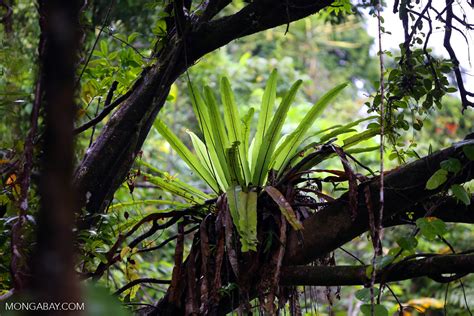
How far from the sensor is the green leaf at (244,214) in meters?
1.45

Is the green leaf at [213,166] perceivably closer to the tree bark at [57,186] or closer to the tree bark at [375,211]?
the tree bark at [375,211]

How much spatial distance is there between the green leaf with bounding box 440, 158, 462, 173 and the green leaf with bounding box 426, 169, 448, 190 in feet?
0.03

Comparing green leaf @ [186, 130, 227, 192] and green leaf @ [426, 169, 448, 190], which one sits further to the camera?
green leaf @ [186, 130, 227, 192]

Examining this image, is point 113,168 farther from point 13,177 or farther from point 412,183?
point 412,183

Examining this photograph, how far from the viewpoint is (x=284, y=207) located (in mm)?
1478

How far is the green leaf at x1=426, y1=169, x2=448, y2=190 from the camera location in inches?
49.6

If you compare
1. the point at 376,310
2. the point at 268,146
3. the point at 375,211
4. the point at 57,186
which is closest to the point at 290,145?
the point at 268,146

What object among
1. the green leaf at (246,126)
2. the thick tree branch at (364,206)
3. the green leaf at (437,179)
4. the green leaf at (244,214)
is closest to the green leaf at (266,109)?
the green leaf at (246,126)

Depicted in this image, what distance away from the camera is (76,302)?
35cm

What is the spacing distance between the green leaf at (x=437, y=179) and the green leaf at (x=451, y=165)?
0.4 inches

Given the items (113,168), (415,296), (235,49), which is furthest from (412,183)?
(235,49)

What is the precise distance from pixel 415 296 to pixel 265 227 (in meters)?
3.85

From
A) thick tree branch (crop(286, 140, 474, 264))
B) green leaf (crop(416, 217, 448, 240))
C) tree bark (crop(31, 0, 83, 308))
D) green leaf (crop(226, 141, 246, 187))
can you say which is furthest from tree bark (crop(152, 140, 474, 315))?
tree bark (crop(31, 0, 83, 308))

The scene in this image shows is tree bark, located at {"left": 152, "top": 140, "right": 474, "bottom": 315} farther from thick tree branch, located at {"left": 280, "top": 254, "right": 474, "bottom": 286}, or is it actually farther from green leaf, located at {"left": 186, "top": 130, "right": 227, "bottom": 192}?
green leaf, located at {"left": 186, "top": 130, "right": 227, "bottom": 192}
